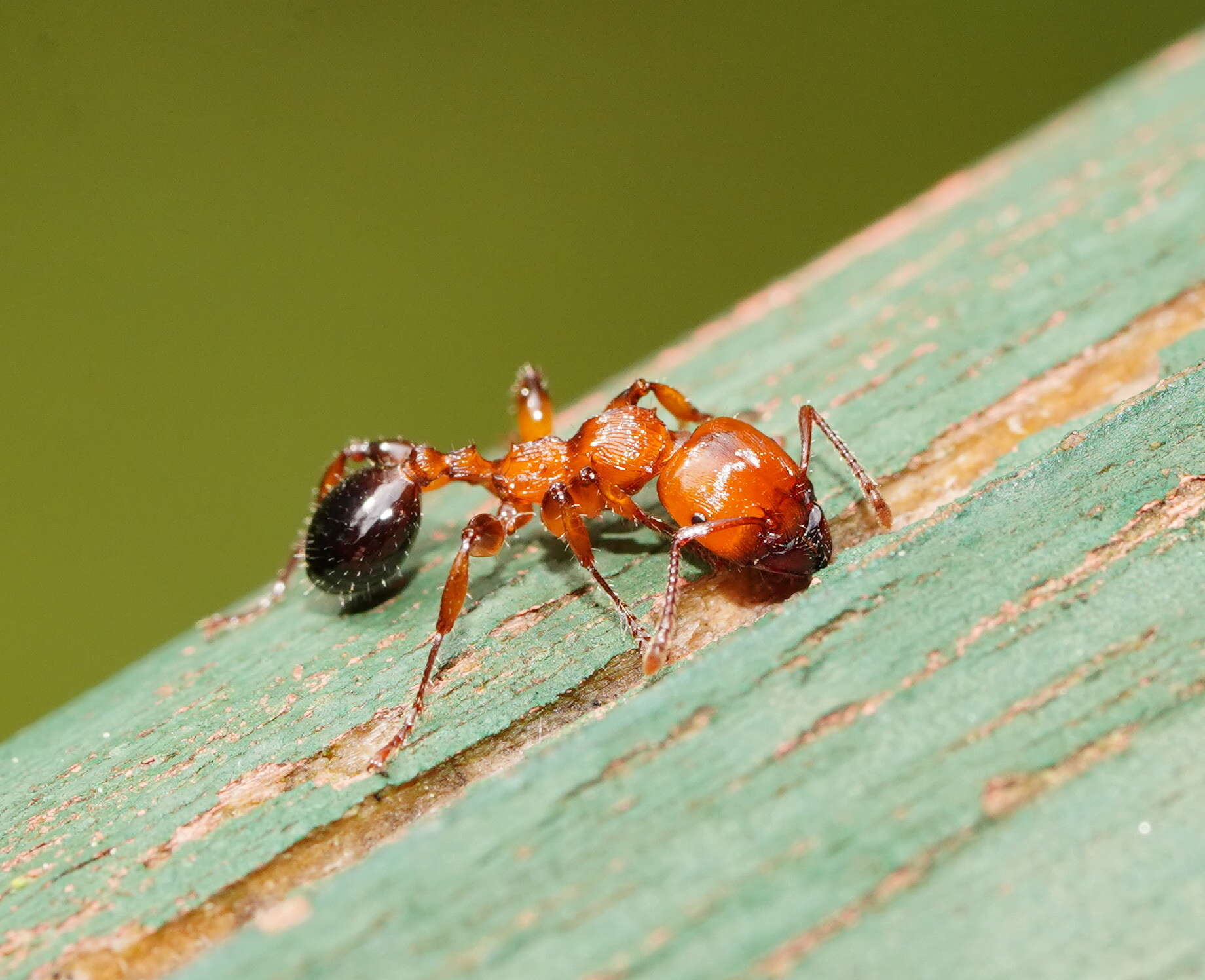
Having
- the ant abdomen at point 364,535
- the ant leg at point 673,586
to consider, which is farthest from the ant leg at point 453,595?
the ant leg at point 673,586

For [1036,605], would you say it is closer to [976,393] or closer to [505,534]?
[976,393]

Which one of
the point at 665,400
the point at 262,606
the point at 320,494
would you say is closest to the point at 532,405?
the point at 665,400

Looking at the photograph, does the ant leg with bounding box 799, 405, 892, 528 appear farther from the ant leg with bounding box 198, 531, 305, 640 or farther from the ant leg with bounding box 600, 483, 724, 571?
the ant leg with bounding box 198, 531, 305, 640

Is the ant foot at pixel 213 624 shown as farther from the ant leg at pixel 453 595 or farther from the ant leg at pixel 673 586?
the ant leg at pixel 673 586

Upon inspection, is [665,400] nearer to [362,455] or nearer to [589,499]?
[589,499]

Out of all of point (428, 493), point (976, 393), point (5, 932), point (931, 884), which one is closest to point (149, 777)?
point (5, 932)

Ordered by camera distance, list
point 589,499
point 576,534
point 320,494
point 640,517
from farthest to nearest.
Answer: point 320,494 → point 589,499 → point 640,517 → point 576,534

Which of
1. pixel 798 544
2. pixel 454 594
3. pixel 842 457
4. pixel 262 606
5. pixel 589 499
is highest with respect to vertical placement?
pixel 262 606

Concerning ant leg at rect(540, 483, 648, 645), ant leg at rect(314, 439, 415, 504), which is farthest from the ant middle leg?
ant leg at rect(314, 439, 415, 504)
